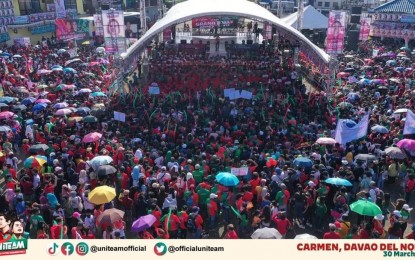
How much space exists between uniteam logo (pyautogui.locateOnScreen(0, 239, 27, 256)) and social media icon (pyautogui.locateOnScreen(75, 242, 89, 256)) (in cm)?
92

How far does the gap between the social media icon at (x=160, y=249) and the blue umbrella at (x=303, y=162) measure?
Answer: 441 centimetres

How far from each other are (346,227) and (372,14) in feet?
103

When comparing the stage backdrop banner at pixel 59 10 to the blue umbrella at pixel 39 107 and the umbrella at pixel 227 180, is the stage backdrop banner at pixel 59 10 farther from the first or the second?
the umbrella at pixel 227 180

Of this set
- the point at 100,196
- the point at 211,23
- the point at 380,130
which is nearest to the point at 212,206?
the point at 100,196

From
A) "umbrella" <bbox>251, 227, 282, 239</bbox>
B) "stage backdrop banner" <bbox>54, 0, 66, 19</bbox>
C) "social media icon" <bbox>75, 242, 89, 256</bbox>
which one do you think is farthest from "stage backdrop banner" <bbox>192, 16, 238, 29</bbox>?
"social media icon" <bbox>75, 242, 89, 256</bbox>

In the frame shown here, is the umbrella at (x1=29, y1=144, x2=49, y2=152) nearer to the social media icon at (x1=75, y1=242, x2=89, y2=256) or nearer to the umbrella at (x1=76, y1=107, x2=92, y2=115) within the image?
the umbrella at (x1=76, y1=107, x2=92, y2=115)

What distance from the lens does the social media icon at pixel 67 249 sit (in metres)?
7.18

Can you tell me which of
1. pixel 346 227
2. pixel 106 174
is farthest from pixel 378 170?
pixel 106 174

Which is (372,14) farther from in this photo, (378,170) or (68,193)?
(68,193)

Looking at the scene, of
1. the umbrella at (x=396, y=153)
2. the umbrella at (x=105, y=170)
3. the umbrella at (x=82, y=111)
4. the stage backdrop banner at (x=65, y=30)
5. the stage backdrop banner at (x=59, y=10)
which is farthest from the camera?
the stage backdrop banner at (x=59, y=10)

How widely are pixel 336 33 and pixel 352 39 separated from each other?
50.9 feet

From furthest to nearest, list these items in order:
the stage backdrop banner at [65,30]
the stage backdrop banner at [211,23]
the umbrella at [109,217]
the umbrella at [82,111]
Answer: the stage backdrop banner at [211,23] → the stage backdrop banner at [65,30] → the umbrella at [82,111] → the umbrella at [109,217]

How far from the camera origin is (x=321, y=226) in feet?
31.4

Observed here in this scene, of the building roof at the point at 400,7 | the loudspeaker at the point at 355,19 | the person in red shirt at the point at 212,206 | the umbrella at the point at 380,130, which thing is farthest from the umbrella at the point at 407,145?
the loudspeaker at the point at 355,19
